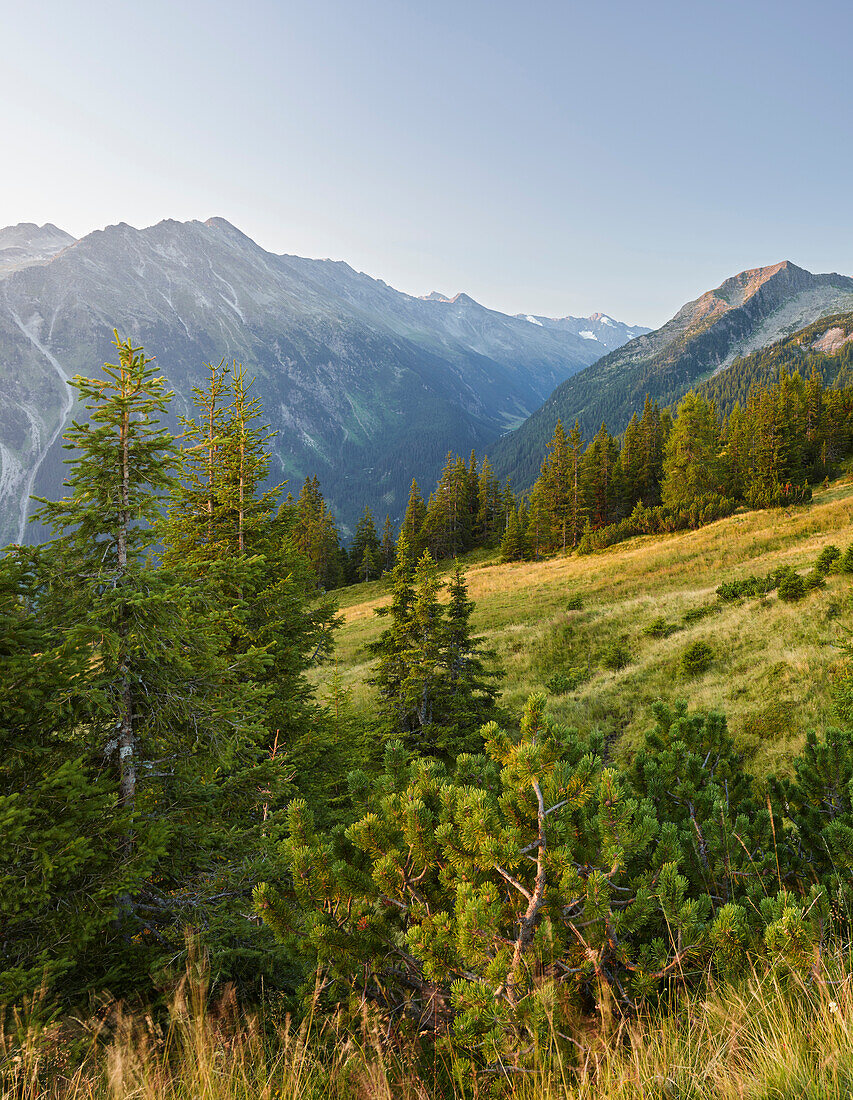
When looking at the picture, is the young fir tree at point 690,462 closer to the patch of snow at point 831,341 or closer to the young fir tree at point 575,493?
the young fir tree at point 575,493

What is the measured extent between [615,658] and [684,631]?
3071 mm

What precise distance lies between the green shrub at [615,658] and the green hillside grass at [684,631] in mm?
304

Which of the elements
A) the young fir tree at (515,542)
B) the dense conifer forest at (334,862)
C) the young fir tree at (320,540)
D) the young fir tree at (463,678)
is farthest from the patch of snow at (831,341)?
the dense conifer forest at (334,862)

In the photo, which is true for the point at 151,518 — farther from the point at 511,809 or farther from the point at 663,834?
the point at 663,834

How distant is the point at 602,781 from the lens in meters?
2.85

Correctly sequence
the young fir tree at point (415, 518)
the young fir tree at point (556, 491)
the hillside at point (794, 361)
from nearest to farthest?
1. the young fir tree at point (556, 491)
2. the young fir tree at point (415, 518)
3. the hillside at point (794, 361)

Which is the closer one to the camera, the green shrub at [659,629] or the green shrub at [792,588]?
the green shrub at [792,588]

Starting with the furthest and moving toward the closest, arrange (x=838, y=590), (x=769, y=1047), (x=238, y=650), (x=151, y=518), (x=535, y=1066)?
(x=838, y=590), (x=238, y=650), (x=151, y=518), (x=535, y=1066), (x=769, y=1047)

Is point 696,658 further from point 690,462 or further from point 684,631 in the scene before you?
point 690,462

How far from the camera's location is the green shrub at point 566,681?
17.3 meters

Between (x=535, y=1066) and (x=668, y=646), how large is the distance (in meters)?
17.3

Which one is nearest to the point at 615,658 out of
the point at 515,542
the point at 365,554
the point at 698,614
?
the point at 698,614

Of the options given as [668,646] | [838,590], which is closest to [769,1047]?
[668,646]

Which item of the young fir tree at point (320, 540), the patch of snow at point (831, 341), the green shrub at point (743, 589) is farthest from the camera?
the patch of snow at point (831, 341)
